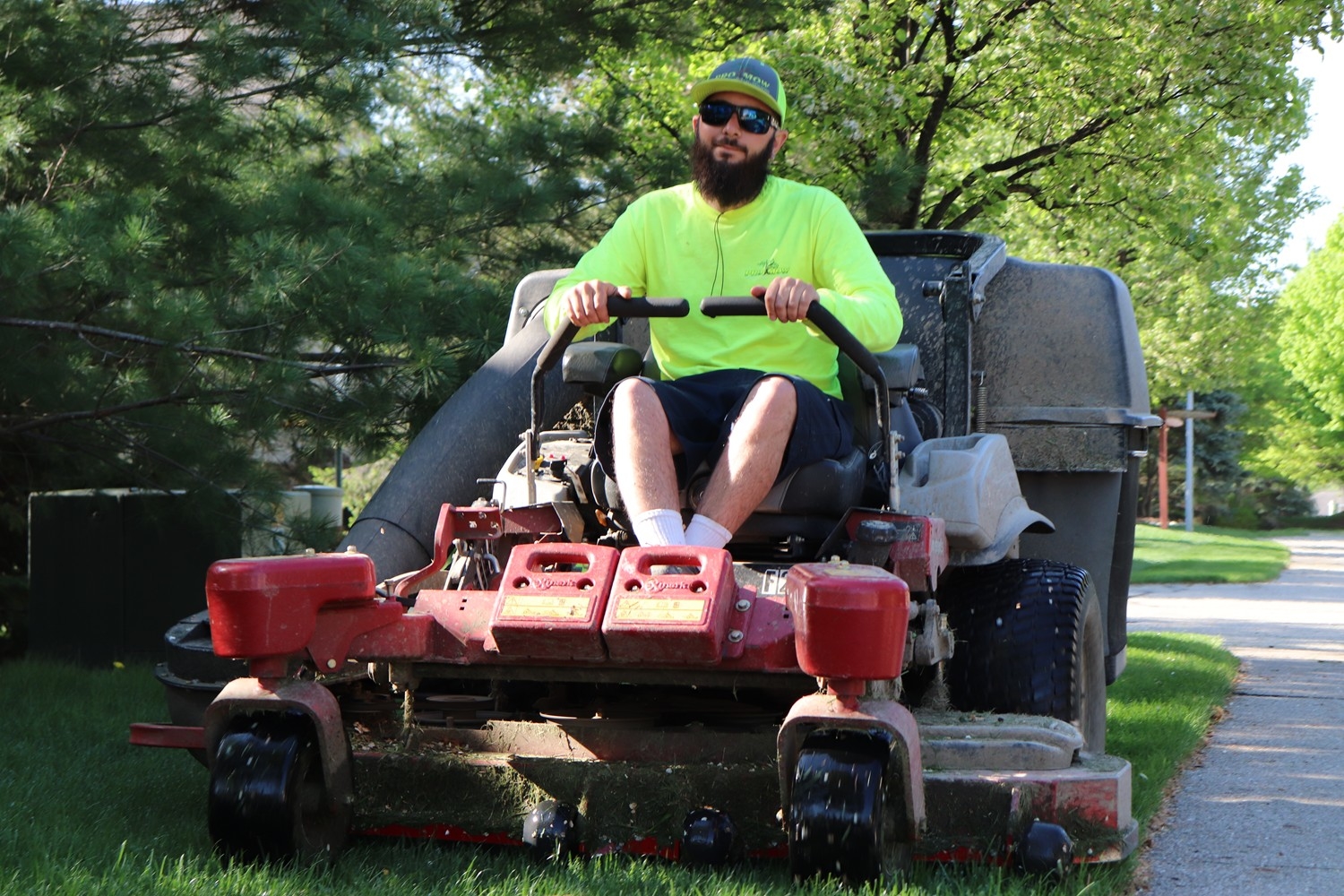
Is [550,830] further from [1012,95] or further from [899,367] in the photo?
[1012,95]

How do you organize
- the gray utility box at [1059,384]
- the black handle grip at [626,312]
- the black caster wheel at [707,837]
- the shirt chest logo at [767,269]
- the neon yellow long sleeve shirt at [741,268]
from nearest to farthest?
the black caster wheel at [707,837]
the black handle grip at [626,312]
the neon yellow long sleeve shirt at [741,268]
the shirt chest logo at [767,269]
the gray utility box at [1059,384]

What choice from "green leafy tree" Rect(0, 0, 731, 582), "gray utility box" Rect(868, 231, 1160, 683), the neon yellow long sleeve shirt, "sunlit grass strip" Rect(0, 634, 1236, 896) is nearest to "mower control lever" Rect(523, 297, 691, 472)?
the neon yellow long sleeve shirt

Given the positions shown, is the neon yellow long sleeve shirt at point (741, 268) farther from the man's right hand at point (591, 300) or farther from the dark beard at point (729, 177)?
the man's right hand at point (591, 300)

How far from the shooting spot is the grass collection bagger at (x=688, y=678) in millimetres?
3023

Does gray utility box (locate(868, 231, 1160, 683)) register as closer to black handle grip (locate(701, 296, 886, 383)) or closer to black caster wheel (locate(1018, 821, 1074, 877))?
black handle grip (locate(701, 296, 886, 383))

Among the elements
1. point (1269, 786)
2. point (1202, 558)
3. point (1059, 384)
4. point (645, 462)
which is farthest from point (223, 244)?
point (1202, 558)

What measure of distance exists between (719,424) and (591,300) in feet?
1.40

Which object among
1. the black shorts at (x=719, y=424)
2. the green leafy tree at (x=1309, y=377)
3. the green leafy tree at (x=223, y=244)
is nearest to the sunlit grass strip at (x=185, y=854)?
the black shorts at (x=719, y=424)

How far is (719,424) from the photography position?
12.4 feet

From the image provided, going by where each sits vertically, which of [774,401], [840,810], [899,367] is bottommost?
[840,810]

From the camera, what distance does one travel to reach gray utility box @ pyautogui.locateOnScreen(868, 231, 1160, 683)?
556cm

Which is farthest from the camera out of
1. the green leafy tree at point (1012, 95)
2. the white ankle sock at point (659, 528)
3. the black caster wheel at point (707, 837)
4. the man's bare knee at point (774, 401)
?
the green leafy tree at point (1012, 95)

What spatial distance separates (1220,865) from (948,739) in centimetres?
99

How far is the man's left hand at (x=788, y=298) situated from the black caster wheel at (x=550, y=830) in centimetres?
120
